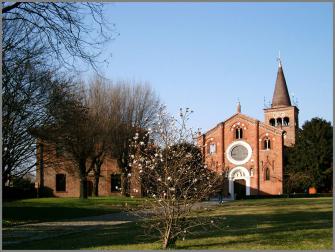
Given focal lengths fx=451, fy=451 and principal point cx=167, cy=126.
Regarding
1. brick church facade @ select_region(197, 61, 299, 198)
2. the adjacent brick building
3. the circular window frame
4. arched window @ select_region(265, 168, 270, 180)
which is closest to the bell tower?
brick church facade @ select_region(197, 61, 299, 198)

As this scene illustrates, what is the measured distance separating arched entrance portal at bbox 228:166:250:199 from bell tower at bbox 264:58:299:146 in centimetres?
1227

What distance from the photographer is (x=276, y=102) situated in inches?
2569

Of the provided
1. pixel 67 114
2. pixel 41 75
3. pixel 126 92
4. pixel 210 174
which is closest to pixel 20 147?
pixel 67 114

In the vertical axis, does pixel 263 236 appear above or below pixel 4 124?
below

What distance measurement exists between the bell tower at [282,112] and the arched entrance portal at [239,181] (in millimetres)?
12275

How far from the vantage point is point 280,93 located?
6544cm

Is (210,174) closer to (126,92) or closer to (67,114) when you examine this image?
(67,114)

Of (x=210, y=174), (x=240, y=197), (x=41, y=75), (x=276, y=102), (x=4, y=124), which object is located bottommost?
(x=240, y=197)

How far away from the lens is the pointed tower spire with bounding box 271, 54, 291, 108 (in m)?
64.7

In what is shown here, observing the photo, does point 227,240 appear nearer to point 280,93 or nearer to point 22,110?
point 22,110

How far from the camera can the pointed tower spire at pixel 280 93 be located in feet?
212

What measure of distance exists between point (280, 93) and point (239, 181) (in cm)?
1798

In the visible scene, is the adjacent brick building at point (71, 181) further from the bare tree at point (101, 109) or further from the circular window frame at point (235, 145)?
the circular window frame at point (235, 145)

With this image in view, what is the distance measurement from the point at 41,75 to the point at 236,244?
1260 centimetres
